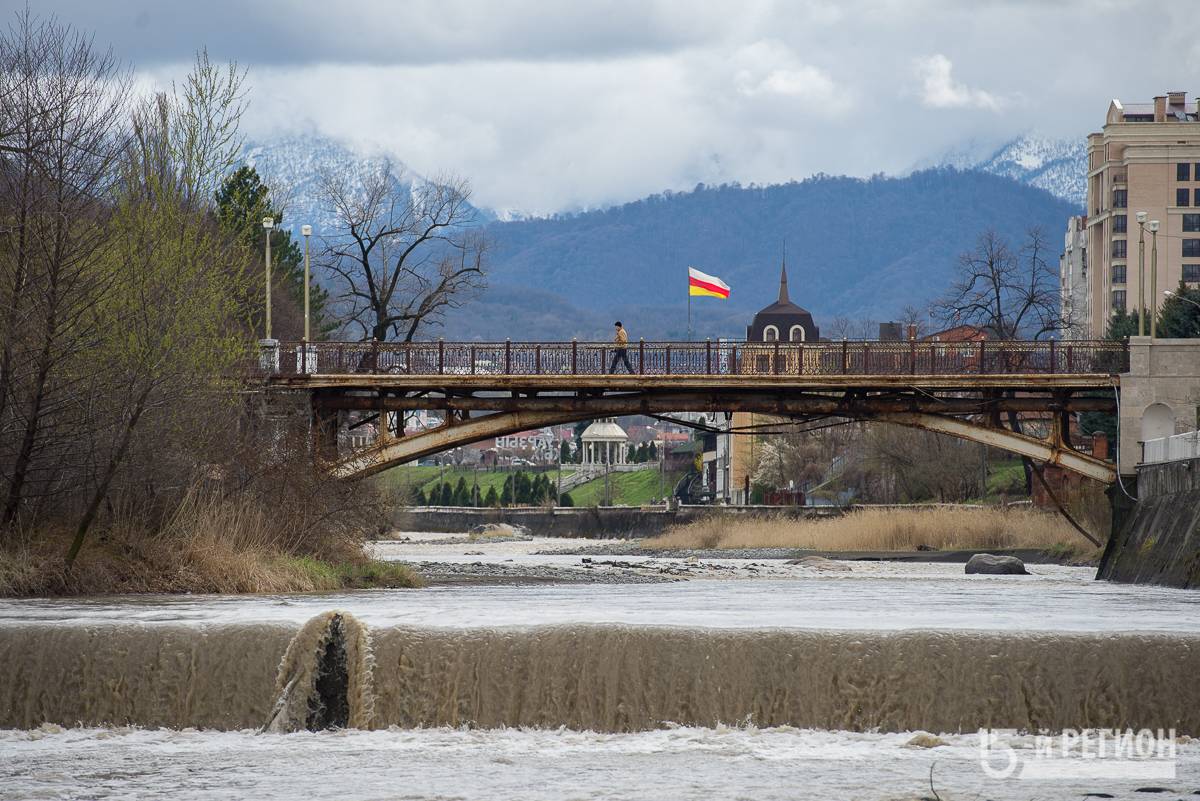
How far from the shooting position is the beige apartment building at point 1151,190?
463ft

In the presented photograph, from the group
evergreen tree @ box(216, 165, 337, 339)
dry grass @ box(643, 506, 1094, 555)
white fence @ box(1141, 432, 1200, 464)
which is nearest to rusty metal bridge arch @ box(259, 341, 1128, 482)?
white fence @ box(1141, 432, 1200, 464)

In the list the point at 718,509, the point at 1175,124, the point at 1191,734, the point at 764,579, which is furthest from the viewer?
the point at 1175,124

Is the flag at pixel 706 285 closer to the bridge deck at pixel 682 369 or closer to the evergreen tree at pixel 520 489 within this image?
the bridge deck at pixel 682 369

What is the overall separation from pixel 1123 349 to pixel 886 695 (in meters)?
30.0

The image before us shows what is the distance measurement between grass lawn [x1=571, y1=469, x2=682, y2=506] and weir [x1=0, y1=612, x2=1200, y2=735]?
5037 inches

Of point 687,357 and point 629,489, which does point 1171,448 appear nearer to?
point 687,357

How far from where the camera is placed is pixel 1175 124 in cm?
14112

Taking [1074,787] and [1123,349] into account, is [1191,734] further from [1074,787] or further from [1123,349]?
[1123,349]

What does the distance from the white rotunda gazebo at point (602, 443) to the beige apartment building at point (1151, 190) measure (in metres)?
47.2

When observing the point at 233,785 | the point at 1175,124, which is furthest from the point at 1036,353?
the point at 1175,124

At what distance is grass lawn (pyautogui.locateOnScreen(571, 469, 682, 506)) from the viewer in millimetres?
152500

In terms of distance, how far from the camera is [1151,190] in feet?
465

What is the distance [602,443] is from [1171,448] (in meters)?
154

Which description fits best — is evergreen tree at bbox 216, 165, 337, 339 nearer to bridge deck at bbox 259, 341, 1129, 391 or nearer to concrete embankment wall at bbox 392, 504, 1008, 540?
concrete embankment wall at bbox 392, 504, 1008, 540
